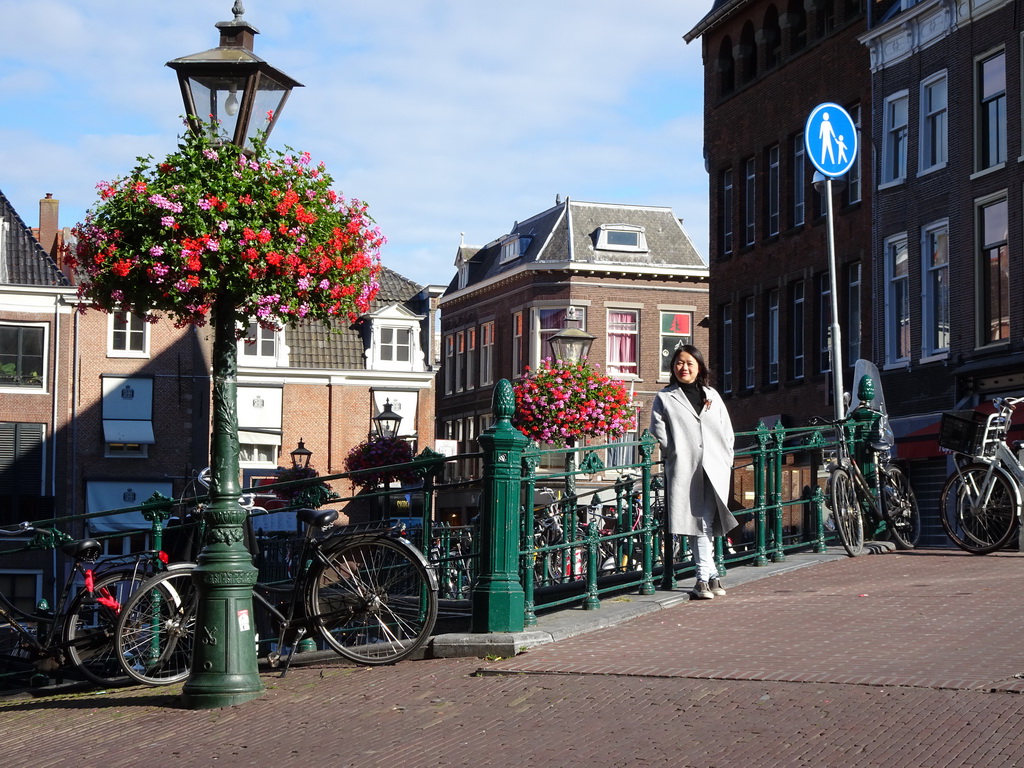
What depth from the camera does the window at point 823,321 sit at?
108ft

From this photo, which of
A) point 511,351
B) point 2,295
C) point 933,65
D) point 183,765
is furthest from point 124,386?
point 183,765

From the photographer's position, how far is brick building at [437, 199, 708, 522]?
5562 centimetres

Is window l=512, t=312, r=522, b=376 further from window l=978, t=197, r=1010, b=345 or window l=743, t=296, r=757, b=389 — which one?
window l=978, t=197, r=1010, b=345

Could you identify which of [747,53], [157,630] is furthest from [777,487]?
[747,53]

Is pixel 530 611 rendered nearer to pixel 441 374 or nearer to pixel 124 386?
pixel 124 386

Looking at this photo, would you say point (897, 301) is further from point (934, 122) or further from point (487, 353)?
point (487, 353)

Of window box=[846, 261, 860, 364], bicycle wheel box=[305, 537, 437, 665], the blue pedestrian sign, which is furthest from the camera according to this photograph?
window box=[846, 261, 860, 364]

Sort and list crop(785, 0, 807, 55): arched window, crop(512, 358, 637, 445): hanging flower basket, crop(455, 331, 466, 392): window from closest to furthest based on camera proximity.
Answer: crop(512, 358, 637, 445): hanging flower basket, crop(785, 0, 807, 55): arched window, crop(455, 331, 466, 392): window

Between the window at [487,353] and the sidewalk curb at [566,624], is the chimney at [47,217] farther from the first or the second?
the sidewalk curb at [566,624]

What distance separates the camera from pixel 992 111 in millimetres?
27359

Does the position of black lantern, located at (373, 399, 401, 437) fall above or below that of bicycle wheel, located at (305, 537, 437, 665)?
above

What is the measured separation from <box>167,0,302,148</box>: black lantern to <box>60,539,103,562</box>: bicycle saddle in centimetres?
320

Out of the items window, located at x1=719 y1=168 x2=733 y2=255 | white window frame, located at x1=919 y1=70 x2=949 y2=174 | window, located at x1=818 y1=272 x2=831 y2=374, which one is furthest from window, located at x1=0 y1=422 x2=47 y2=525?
white window frame, located at x1=919 y1=70 x2=949 y2=174

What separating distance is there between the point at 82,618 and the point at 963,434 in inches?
286
